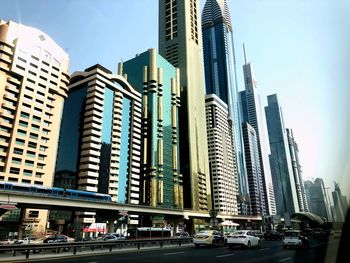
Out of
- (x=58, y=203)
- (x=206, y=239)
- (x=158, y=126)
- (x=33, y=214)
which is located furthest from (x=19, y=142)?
(x=206, y=239)

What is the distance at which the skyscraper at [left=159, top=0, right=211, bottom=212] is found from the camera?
15458 centimetres

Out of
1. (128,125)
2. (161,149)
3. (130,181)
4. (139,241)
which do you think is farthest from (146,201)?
(139,241)

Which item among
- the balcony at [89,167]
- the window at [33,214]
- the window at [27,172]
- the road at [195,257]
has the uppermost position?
the balcony at [89,167]

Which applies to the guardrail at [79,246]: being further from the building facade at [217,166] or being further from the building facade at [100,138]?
the building facade at [217,166]

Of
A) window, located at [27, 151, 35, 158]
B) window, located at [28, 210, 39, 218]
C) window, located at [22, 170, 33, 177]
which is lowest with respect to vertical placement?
window, located at [28, 210, 39, 218]

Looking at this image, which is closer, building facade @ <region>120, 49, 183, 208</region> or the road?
the road

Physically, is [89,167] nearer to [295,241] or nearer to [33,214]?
[33,214]

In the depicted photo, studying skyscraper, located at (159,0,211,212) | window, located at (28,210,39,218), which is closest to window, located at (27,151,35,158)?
window, located at (28,210,39,218)

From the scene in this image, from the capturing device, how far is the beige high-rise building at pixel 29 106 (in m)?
89.1

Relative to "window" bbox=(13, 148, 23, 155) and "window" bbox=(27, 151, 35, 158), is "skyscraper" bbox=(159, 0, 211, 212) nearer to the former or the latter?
"window" bbox=(27, 151, 35, 158)

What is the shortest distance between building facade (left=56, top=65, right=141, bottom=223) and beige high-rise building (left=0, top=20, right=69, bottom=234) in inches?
463

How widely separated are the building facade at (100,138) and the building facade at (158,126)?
8423mm

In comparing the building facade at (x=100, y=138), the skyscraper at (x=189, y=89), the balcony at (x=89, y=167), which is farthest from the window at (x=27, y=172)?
the skyscraper at (x=189, y=89)

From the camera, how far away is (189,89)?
537 ft
